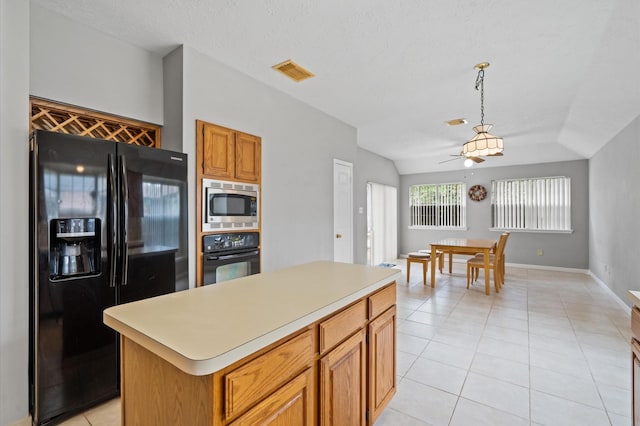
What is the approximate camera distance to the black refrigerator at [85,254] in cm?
167

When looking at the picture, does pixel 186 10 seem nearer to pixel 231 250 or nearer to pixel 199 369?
pixel 231 250

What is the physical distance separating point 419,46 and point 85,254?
284cm

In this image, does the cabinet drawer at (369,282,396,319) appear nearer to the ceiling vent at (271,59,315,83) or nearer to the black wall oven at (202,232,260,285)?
the black wall oven at (202,232,260,285)

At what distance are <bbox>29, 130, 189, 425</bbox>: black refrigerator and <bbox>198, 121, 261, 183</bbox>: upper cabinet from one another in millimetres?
495

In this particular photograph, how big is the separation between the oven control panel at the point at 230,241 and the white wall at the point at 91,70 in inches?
45.3

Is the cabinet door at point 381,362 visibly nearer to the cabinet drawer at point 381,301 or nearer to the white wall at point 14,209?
the cabinet drawer at point 381,301

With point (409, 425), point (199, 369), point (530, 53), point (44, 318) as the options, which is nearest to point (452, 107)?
point (530, 53)

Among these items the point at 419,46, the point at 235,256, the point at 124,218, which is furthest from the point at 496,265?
the point at 124,218

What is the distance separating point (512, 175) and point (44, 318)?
7751 millimetres

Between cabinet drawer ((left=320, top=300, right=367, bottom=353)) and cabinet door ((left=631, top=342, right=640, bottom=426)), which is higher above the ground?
cabinet drawer ((left=320, top=300, right=367, bottom=353))

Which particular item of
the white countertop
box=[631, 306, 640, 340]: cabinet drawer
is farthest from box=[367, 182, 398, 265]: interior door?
box=[631, 306, 640, 340]: cabinet drawer

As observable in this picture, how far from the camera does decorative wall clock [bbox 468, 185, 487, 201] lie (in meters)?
6.91

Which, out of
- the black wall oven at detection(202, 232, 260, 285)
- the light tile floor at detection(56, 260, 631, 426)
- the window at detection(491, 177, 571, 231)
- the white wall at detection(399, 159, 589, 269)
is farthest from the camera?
the window at detection(491, 177, 571, 231)

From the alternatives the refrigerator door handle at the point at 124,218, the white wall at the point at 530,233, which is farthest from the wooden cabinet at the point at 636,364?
the white wall at the point at 530,233
